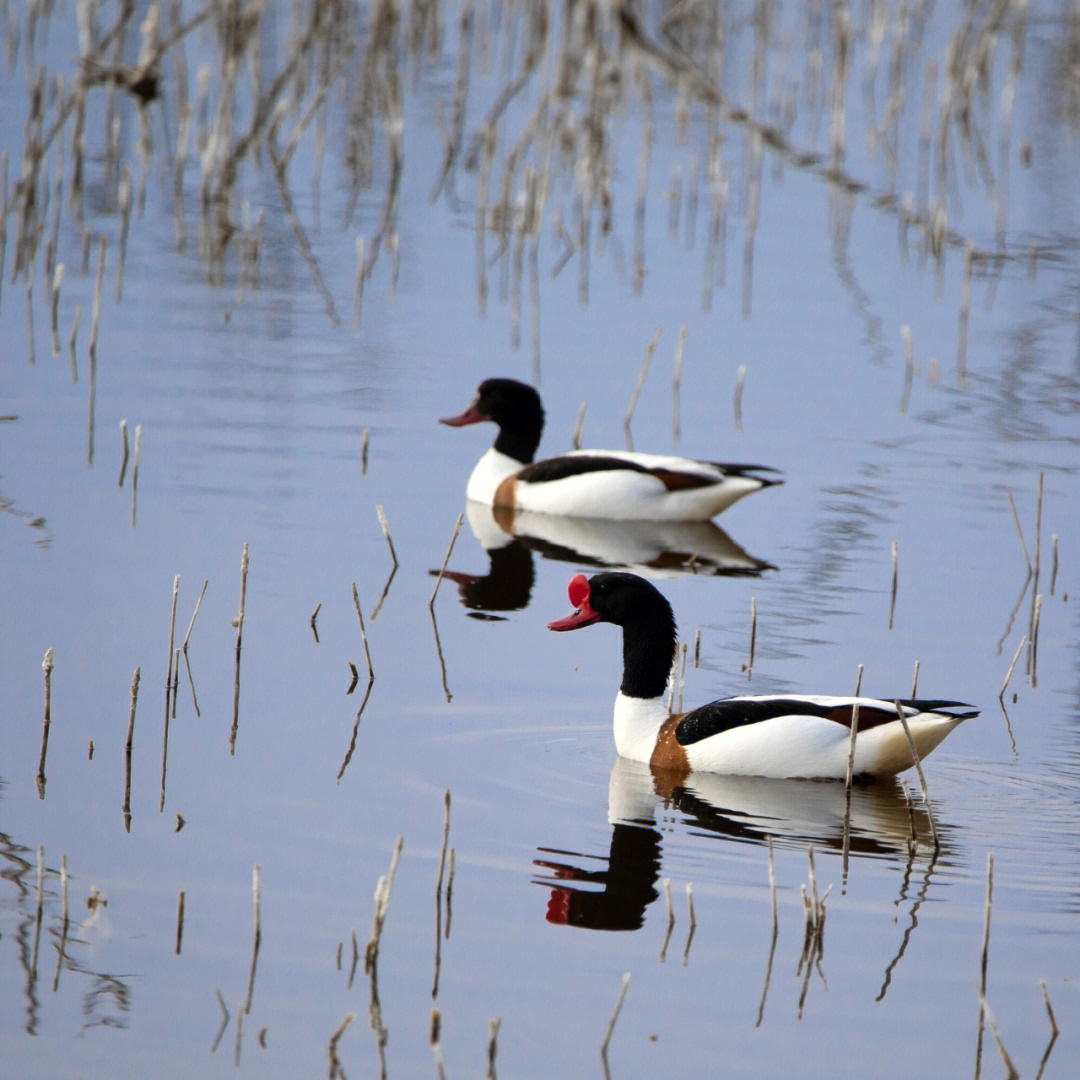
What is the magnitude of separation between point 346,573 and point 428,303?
6.04 meters

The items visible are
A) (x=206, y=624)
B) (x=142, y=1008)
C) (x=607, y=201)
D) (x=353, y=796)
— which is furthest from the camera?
(x=607, y=201)

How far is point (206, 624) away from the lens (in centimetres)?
859

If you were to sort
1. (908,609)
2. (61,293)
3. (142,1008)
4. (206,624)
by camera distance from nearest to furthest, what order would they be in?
(142,1008) < (206,624) < (908,609) < (61,293)

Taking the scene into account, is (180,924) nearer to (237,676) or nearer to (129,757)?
(129,757)

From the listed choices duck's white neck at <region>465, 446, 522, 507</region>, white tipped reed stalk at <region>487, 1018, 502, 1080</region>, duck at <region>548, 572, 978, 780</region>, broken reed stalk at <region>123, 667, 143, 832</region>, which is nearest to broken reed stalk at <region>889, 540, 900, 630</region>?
duck at <region>548, 572, 978, 780</region>

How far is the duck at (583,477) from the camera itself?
1131cm

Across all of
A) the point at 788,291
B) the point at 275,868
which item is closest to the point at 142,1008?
the point at 275,868

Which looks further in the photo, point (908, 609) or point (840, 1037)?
point (908, 609)

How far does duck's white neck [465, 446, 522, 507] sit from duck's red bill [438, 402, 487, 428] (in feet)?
1.13

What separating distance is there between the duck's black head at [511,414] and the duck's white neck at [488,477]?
0.51 feet

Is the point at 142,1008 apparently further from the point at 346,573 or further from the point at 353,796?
the point at 346,573

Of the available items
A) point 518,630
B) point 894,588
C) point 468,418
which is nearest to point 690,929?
point 518,630

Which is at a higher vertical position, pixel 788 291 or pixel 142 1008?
pixel 788 291

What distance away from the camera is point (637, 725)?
7.69 metres
